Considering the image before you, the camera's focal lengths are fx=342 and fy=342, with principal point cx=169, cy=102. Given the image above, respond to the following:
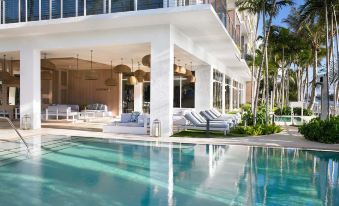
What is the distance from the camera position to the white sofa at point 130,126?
1441 cm

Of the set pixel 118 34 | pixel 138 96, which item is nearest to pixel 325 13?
pixel 118 34

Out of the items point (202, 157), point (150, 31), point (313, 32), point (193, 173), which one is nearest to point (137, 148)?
point (202, 157)

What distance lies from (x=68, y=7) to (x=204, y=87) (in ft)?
33.9

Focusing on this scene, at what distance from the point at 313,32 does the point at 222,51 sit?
9547 mm

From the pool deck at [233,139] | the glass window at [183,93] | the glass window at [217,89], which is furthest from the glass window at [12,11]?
the glass window at [217,89]

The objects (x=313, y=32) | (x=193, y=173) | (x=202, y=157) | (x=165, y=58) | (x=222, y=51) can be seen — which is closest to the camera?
(x=193, y=173)

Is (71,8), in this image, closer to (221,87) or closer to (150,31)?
(150,31)

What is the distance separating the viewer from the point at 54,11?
579 inches

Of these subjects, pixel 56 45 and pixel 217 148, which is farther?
pixel 56 45

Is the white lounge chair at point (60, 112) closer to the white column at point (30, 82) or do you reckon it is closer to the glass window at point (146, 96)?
the white column at point (30, 82)

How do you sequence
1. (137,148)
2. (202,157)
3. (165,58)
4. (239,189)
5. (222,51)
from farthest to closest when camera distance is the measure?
(222,51), (165,58), (137,148), (202,157), (239,189)

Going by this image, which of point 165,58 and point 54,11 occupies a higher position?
point 54,11

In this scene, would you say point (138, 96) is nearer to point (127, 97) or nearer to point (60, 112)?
point (127, 97)

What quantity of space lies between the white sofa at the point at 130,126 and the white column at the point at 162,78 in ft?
3.15
